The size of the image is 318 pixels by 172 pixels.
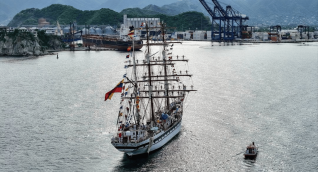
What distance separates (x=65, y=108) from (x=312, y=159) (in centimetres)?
3388

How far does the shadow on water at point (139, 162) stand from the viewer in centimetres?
3953

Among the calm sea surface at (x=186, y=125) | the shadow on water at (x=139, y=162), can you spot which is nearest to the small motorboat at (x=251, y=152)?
the calm sea surface at (x=186, y=125)

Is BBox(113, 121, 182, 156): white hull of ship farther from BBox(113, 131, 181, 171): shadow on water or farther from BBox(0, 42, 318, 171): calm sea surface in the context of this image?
BBox(0, 42, 318, 171): calm sea surface

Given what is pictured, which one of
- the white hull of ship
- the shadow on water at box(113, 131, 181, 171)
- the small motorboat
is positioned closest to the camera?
the shadow on water at box(113, 131, 181, 171)

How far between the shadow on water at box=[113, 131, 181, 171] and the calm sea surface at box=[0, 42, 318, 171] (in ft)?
0.30

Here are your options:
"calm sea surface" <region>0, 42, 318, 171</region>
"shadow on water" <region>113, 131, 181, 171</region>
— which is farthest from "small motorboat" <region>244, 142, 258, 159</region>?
"shadow on water" <region>113, 131, 181, 171</region>

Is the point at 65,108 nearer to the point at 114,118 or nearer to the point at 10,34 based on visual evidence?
the point at 114,118

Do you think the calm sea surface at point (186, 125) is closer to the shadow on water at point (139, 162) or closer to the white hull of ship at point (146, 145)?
the shadow on water at point (139, 162)

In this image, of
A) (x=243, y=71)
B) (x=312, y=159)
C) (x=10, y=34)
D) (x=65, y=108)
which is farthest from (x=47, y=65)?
(x=312, y=159)

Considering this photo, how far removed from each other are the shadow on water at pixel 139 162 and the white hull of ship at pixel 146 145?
1.32ft

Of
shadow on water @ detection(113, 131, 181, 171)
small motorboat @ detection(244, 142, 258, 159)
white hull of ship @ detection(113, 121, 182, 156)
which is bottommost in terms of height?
shadow on water @ detection(113, 131, 181, 171)

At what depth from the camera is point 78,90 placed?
249 feet

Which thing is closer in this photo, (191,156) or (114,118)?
(191,156)

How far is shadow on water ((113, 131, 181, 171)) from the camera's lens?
39531 mm
